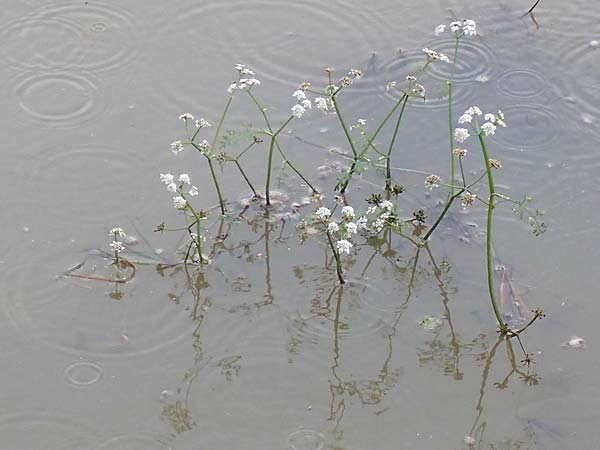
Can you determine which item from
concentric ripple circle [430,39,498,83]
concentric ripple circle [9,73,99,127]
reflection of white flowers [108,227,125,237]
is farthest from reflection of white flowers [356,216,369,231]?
concentric ripple circle [9,73,99,127]

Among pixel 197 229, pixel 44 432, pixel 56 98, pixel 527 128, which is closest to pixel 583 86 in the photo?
pixel 527 128

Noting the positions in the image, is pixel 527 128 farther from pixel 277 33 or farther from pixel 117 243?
pixel 117 243

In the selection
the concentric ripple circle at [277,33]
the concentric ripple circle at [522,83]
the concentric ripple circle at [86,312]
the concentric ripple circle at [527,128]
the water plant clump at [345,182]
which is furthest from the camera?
the concentric ripple circle at [277,33]

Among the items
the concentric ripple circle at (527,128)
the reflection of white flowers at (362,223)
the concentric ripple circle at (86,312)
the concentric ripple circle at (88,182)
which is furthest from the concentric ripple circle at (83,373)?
the concentric ripple circle at (527,128)

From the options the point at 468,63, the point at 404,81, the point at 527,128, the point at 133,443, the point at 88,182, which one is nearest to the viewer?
the point at 133,443

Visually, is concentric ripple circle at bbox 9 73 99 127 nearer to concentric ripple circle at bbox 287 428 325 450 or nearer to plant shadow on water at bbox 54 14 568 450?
plant shadow on water at bbox 54 14 568 450

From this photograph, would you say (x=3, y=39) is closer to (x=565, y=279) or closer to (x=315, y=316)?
(x=315, y=316)

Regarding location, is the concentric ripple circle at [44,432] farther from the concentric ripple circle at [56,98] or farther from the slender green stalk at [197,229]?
the concentric ripple circle at [56,98]
